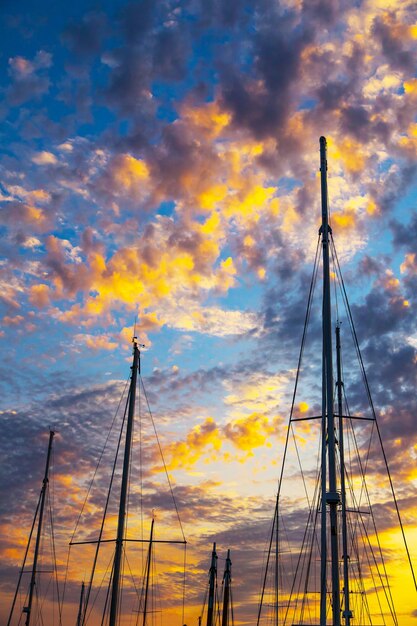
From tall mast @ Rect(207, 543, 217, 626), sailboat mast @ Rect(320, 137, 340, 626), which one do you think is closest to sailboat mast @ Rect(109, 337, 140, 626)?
sailboat mast @ Rect(320, 137, 340, 626)

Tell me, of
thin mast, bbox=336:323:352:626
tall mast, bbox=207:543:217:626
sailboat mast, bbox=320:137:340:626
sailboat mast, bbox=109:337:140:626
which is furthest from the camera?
tall mast, bbox=207:543:217:626

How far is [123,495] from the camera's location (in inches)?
1486

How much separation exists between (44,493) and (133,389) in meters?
18.4

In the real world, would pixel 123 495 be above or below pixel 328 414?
above

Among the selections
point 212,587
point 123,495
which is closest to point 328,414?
point 123,495

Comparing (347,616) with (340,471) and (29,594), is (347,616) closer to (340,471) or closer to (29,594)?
(340,471)

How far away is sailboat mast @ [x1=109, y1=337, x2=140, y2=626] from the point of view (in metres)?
35.0

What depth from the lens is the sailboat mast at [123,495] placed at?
35.0 meters

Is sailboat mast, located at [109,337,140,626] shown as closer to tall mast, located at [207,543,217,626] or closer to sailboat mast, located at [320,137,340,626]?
sailboat mast, located at [320,137,340,626]

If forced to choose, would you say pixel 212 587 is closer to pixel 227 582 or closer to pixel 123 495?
pixel 227 582

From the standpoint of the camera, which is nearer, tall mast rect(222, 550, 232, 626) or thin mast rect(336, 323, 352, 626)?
thin mast rect(336, 323, 352, 626)

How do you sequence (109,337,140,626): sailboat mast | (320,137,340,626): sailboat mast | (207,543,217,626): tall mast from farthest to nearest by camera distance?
1. (207,543,217,626): tall mast
2. (109,337,140,626): sailboat mast
3. (320,137,340,626): sailboat mast

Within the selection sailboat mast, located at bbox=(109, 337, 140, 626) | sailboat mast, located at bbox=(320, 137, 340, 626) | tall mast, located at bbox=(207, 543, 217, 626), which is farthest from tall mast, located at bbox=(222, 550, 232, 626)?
sailboat mast, located at bbox=(320, 137, 340, 626)

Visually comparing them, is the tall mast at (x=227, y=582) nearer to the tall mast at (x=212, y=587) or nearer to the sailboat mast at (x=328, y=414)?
the tall mast at (x=212, y=587)
